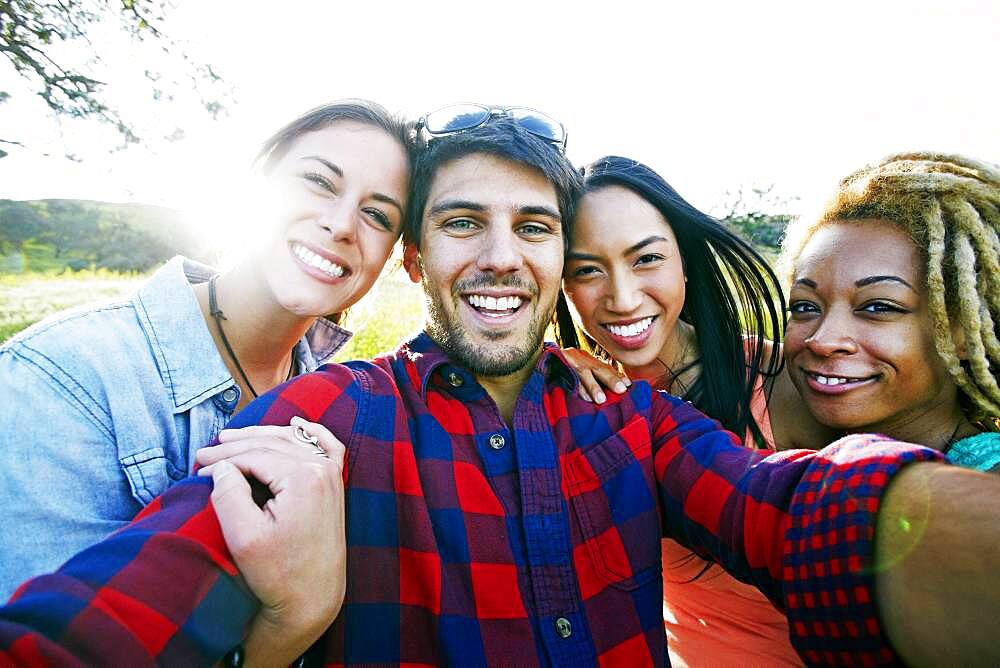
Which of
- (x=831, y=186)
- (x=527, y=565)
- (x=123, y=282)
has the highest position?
(x=831, y=186)

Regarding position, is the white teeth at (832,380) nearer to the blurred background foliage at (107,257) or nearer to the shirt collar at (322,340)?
the blurred background foliage at (107,257)

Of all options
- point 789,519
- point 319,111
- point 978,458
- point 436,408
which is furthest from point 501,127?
point 978,458

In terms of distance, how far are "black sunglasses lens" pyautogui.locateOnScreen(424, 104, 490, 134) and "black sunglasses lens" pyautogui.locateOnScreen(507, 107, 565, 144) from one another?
159 millimetres

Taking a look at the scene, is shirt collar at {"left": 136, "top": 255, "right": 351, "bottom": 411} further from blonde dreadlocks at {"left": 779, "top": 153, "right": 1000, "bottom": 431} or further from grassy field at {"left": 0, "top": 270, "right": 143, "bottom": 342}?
grassy field at {"left": 0, "top": 270, "right": 143, "bottom": 342}

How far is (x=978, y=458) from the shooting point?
2258 millimetres

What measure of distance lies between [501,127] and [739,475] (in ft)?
5.96

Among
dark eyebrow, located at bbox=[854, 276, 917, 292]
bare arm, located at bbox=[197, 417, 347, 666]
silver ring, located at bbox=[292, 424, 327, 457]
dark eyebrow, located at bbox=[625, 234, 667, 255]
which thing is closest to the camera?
bare arm, located at bbox=[197, 417, 347, 666]

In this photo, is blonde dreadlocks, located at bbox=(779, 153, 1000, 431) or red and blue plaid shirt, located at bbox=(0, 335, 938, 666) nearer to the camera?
red and blue plaid shirt, located at bbox=(0, 335, 938, 666)

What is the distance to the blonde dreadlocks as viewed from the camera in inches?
90.0

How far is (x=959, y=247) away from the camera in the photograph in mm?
2305

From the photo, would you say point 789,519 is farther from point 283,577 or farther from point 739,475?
point 283,577

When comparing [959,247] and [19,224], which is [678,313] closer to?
[959,247]

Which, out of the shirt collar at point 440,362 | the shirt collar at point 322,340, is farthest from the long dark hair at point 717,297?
the shirt collar at point 322,340

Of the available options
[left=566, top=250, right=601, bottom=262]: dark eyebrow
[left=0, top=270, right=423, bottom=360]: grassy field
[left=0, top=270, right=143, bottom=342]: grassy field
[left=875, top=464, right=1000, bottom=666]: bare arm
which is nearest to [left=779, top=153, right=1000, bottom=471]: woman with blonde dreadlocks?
[left=566, top=250, right=601, bottom=262]: dark eyebrow
